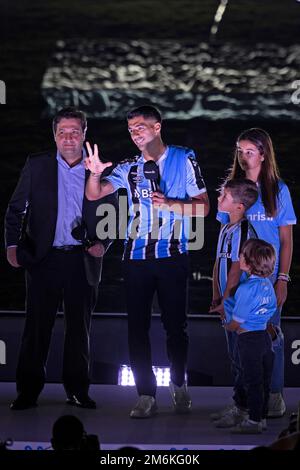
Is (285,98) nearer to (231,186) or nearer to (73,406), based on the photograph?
(231,186)

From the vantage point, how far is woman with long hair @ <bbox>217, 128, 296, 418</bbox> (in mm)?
4648

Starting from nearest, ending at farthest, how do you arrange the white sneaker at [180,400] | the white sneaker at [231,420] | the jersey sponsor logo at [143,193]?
1. the white sneaker at [231,420]
2. the jersey sponsor logo at [143,193]
3. the white sneaker at [180,400]

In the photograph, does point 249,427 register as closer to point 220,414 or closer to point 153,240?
point 220,414

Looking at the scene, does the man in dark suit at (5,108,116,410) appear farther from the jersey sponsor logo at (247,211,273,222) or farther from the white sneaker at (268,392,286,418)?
the white sneaker at (268,392,286,418)

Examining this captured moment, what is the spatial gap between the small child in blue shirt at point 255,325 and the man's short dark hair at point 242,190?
0.28 metres

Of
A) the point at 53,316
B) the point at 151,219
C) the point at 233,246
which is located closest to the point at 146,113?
the point at 151,219

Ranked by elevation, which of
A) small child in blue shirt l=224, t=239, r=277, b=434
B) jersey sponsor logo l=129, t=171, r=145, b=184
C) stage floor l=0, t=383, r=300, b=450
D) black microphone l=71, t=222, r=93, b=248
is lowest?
stage floor l=0, t=383, r=300, b=450

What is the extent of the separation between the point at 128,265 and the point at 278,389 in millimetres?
897

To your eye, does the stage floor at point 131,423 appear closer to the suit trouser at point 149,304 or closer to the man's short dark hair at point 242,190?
the suit trouser at point 149,304

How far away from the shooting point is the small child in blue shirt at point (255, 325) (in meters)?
4.21

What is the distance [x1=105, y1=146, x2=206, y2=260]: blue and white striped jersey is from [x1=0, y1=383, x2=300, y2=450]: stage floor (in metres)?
0.72

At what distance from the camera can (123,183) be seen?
4688 mm

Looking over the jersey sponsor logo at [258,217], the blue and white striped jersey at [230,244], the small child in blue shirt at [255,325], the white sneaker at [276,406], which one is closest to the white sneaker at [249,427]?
the small child in blue shirt at [255,325]

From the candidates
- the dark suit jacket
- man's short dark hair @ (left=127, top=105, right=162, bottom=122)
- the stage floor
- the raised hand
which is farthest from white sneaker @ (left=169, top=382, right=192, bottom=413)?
man's short dark hair @ (left=127, top=105, right=162, bottom=122)
